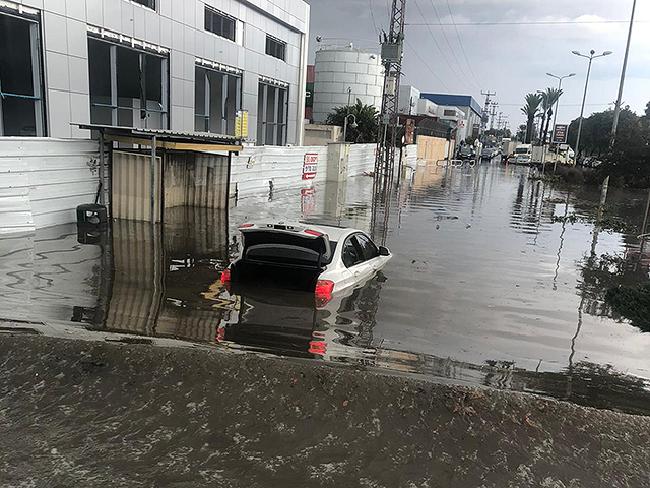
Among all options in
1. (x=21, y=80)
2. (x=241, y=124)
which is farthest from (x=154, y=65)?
(x=21, y=80)

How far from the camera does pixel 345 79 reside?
66.5 m

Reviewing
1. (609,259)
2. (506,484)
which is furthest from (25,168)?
(609,259)

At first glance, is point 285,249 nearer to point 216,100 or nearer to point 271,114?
point 216,100

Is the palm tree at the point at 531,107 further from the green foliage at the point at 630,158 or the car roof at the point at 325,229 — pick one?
the car roof at the point at 325,229

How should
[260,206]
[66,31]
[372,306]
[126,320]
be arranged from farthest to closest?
[260,206], [66,31], [372,306], [126,320]

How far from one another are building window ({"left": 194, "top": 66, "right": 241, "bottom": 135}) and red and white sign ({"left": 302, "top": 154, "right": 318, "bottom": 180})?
4624 millimetres

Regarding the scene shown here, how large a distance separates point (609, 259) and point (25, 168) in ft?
44.1

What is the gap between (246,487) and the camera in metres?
3.45

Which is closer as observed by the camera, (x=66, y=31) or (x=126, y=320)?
(x=126, y=320)

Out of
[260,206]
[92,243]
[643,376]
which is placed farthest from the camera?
[260,206]

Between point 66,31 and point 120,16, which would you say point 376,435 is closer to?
point 66,31

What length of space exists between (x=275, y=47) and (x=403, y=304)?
27703 mm

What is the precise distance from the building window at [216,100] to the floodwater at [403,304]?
11.8m

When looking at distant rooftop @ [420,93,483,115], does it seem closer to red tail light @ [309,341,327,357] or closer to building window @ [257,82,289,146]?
building window @ [257,82,289,146]
